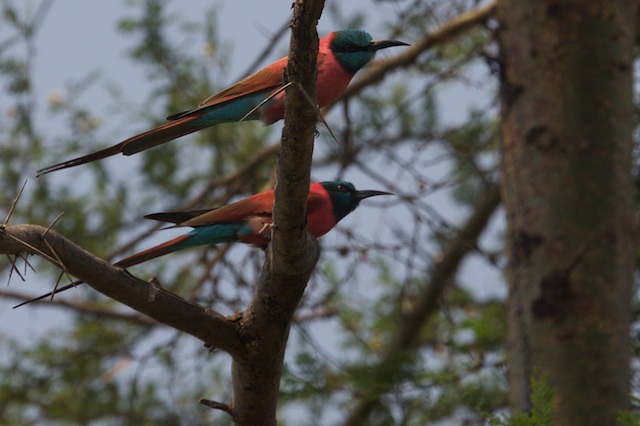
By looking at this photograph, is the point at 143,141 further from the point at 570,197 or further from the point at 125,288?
the point at 570,197

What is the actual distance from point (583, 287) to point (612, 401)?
0.49m

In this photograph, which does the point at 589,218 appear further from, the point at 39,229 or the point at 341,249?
the point at 39,229

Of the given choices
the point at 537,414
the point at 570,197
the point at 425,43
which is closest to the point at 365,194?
the point at 570,197

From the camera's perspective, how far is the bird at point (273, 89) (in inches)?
122

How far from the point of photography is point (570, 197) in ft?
13.3

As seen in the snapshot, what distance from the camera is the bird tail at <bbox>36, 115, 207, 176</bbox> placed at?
2547 mm

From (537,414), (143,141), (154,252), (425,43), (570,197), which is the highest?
(425,43)

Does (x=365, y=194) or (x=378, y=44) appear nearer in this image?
(x=378, y=44)

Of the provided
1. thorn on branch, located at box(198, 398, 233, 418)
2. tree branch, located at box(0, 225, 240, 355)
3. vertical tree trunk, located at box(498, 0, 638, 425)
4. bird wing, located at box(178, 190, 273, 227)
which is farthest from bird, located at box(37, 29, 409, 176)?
vertical tree trunk, located at box(498, 0, 638, 425)

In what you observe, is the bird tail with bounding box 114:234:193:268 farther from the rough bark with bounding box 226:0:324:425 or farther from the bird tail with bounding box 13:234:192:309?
the rough bark with bounding box 226:0:324:425

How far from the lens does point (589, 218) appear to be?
13.1 feet

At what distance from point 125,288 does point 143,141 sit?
0.61 m

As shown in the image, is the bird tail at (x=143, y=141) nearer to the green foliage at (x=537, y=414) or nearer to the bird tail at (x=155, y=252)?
the bird tail at (x=155, y=252)

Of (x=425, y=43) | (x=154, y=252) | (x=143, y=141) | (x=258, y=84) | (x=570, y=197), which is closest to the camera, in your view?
(x=143, y=141)
